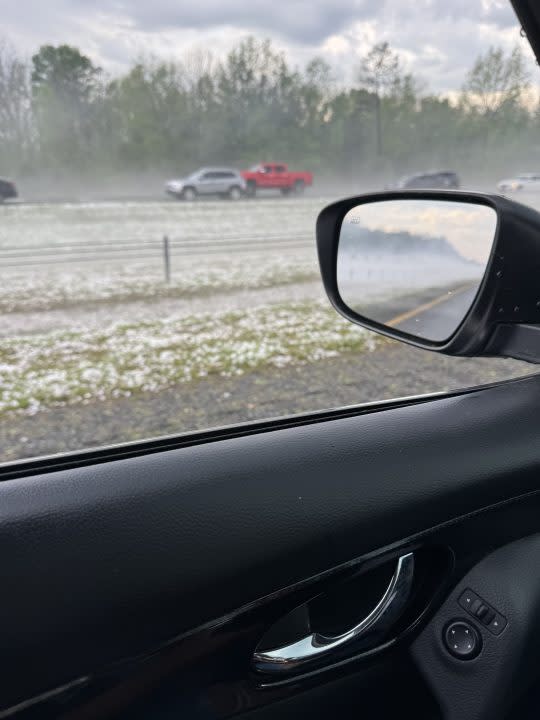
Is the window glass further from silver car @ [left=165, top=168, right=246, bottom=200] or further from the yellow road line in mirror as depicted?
silver car @ [left=165, top=168, right=246, bottom=200]

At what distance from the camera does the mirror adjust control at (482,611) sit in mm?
1040

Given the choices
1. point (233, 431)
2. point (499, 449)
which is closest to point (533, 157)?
point (499, 449)

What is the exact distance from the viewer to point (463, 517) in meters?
1.05

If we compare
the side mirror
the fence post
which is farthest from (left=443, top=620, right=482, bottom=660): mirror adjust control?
the fence post

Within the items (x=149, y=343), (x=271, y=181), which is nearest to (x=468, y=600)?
(x=149, y=343)

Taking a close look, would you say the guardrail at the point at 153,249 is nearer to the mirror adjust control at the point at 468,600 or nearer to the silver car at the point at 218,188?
the silver car at the point at 218,188

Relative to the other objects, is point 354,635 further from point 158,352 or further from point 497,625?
point 158,352

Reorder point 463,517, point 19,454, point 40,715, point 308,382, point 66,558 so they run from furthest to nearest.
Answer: point 308,382 < point 19,454 < point 463,517 < point 66,558 < point 40,715

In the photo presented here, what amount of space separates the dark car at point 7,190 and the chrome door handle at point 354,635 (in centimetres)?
265

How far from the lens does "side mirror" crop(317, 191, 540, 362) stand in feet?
3.58

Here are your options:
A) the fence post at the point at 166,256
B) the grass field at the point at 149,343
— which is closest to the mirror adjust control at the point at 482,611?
the grass field at the point at 149,343

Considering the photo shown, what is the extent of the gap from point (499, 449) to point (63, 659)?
0.83 m

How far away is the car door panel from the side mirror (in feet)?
0.60

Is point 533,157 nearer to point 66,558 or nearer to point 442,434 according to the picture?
point 442,434
